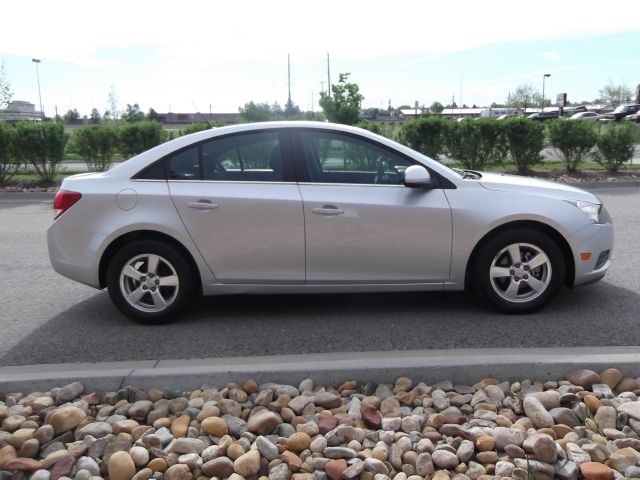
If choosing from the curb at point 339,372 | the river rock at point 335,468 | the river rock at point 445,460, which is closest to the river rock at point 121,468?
the curb at point 339,372

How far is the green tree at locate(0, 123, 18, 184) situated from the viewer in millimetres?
15531

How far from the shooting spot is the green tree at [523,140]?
1517cm

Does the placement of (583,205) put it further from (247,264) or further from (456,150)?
(456,150)

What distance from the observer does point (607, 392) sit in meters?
3.71

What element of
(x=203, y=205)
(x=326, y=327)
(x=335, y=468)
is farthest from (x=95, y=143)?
(x=335, y=468)

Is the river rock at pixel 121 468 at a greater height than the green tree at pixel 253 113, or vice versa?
the green tree at pixel 253 113

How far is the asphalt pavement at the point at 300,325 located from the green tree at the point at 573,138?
31.3ft

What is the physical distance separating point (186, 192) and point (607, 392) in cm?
339

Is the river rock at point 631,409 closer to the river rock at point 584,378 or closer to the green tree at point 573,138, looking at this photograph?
the river rock at point 584,378

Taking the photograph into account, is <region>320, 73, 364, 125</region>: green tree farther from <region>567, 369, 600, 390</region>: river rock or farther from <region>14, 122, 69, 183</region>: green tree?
<region>567, 369, 600, 390</region>: river rock

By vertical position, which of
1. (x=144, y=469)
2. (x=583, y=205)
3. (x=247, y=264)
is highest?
(x=583, y=205)

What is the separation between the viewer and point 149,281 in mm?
5109

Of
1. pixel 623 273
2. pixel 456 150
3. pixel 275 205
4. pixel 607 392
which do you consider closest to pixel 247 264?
pixel 275 205

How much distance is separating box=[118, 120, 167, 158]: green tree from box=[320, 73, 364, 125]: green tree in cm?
739
